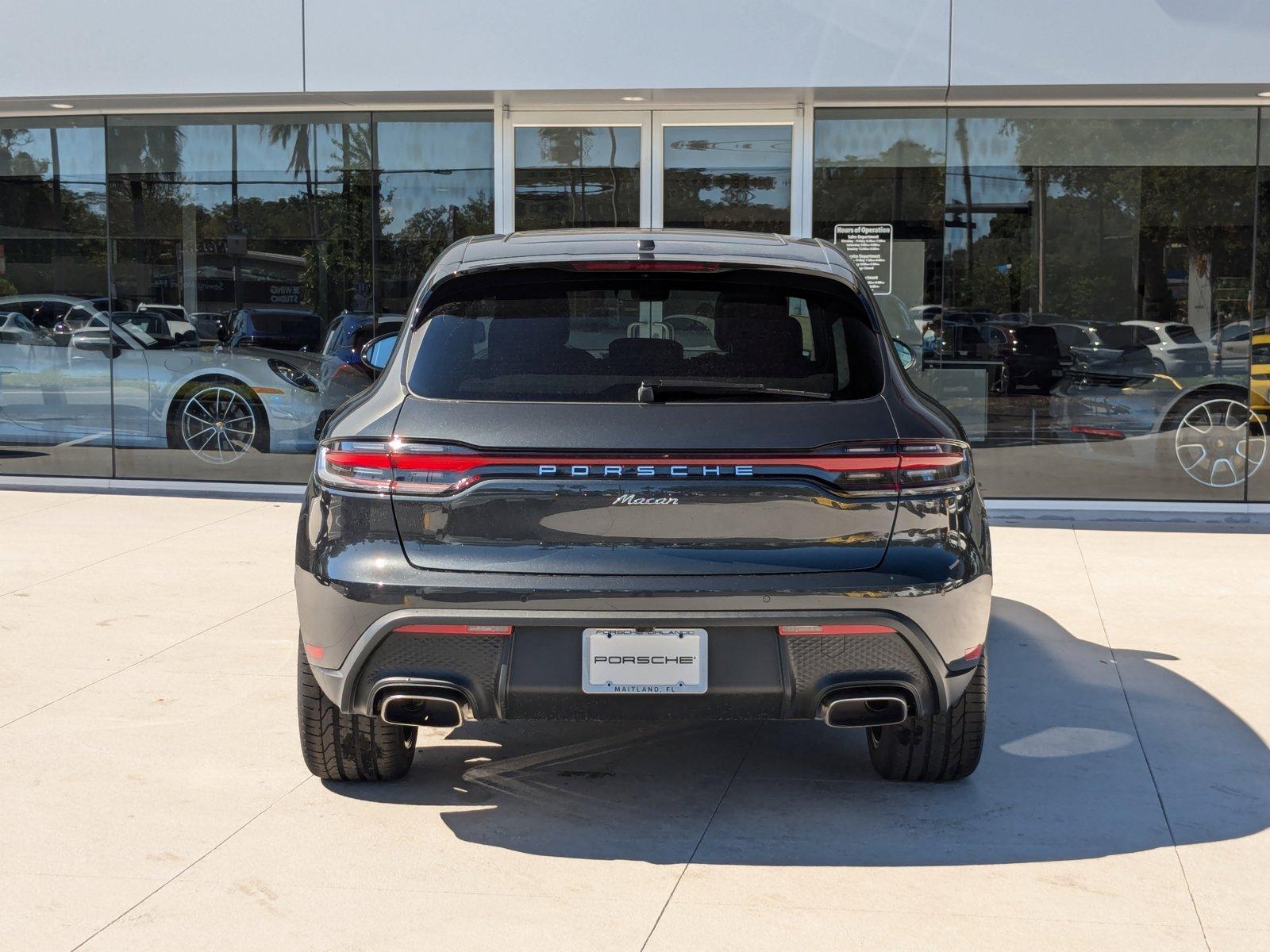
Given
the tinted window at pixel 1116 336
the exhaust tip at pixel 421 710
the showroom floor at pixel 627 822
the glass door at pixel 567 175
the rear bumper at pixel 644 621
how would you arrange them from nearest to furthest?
the showroom floor at pixel 627 822 → the rear bumper at pixel 644 621 → the exhaust tip at pixel 421 710 → the tinted window at pixel 1116 336 → the glass door at pixel 567 175

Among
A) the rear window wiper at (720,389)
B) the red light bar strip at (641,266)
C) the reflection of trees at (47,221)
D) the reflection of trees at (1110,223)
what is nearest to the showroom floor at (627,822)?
the rear window wiper at (720,389)

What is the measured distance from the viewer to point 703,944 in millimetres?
3391

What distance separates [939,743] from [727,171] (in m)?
7.58

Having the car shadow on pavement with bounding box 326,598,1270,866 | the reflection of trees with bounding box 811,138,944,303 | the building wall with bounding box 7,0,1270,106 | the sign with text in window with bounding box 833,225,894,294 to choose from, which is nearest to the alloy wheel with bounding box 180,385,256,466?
the building wall with bounding box 7,0,1270,106

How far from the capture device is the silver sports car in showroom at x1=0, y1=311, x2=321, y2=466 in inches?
465

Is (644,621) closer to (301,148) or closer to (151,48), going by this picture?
(151,48)

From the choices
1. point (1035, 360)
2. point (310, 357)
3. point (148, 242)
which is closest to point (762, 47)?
point (1035, 360)

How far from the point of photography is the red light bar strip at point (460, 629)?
3721 mm

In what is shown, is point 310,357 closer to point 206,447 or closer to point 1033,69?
point 206,447

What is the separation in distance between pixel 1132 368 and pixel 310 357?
658cm

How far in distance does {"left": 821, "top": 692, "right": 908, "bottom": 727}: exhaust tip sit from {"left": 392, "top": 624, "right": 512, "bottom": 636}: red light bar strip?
0.88 metres

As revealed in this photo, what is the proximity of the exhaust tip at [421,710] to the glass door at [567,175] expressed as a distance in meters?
7.86

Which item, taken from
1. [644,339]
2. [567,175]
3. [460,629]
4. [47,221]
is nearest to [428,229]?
[567,175]

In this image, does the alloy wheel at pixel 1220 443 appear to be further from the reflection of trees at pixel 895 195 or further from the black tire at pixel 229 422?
the black tire at pixel 229 422
